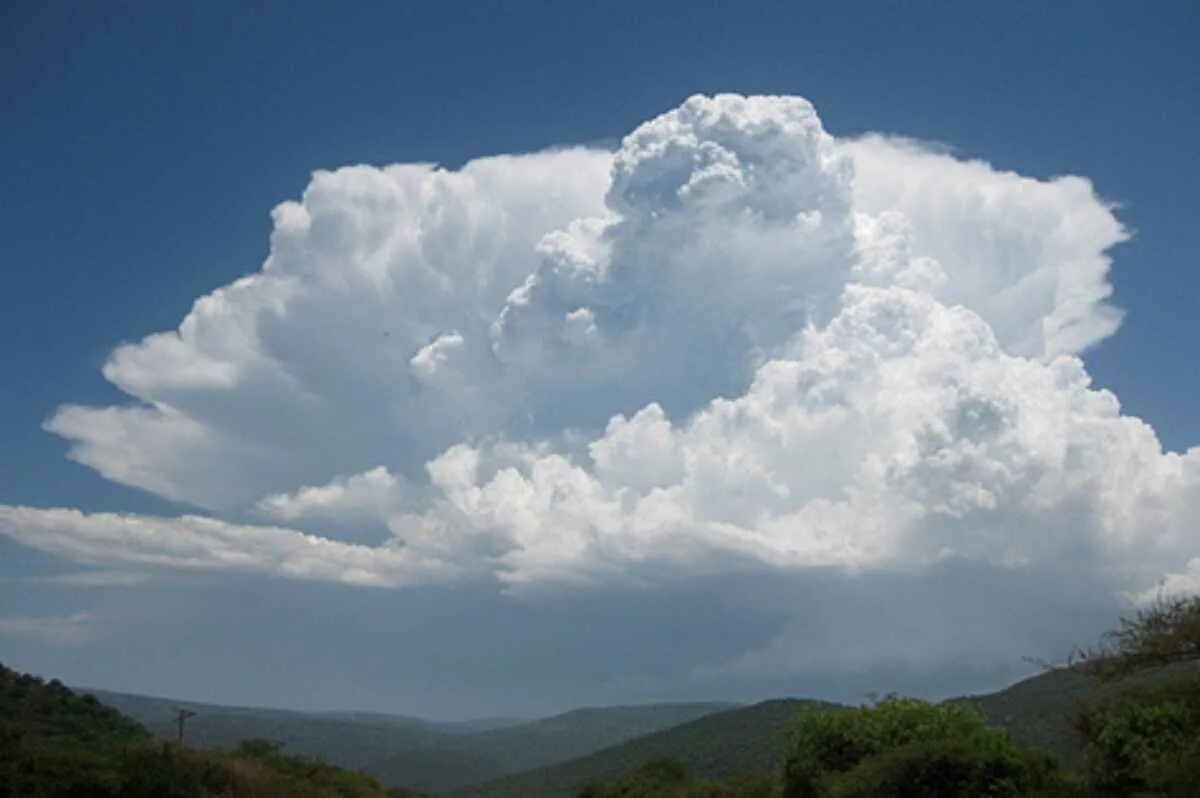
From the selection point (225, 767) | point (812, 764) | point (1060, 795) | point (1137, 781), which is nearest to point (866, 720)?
point (812, 764)

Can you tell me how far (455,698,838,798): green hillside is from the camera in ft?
362

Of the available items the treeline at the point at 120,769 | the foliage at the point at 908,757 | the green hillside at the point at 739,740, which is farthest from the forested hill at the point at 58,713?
the foliage at the point at 908,757

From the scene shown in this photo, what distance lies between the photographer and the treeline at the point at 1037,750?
28500 mm

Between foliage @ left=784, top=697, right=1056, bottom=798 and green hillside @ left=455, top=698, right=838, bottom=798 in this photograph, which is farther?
green hillside @ left=455, top=698, right=838, bottom=798

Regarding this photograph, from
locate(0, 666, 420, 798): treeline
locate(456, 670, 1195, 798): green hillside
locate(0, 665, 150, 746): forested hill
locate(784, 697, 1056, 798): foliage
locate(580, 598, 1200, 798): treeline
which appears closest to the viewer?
locate(580, 598, 1200, 798): treeline

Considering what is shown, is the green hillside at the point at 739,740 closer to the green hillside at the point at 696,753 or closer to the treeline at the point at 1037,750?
the green hillside at the point at 696,753

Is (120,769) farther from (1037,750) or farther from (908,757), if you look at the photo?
(1037,750)

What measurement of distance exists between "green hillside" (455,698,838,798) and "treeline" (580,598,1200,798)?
57.3 m

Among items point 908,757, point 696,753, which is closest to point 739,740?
point 696,753

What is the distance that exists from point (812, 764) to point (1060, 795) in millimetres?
10206

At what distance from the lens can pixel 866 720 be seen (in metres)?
42.6

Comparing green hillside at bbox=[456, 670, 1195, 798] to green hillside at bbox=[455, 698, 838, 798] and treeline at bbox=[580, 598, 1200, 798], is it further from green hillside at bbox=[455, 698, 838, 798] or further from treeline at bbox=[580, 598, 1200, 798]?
treeline at bbox=[580, 598, 1200, 798]

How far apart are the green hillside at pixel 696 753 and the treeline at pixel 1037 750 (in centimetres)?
5733

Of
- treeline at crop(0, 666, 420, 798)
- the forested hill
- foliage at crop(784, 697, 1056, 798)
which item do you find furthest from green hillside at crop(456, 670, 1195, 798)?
the forested hill
